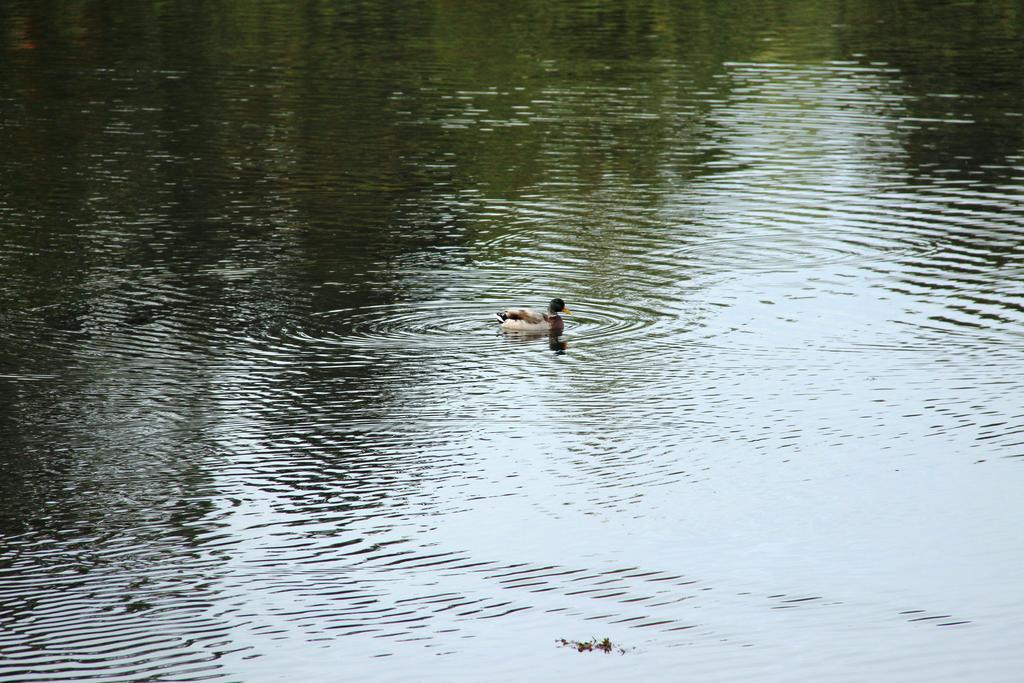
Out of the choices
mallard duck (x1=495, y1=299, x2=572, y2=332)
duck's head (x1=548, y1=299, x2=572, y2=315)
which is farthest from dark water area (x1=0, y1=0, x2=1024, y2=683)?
duck's head (x1=548, y1=299, x2=572, y2=315)

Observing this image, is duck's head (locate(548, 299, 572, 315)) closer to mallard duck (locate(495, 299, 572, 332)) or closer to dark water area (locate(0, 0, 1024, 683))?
mallard duck (locate(495, 299, 572, 332))

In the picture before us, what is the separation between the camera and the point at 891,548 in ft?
58.7

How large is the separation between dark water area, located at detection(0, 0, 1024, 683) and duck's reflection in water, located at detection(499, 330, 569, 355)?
0.13 metres

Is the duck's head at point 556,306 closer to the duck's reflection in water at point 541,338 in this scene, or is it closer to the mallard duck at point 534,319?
the mallard duck at point 534,319

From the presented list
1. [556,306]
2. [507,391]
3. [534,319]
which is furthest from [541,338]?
[507,391]

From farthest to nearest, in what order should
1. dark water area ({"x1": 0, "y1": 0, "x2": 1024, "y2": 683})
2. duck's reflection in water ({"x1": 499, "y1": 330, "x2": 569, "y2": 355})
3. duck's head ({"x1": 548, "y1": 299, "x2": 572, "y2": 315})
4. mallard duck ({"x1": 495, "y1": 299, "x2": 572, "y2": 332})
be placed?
duck's head ({"x1": 548, "y1": 299, "x2": 572, "y2": 315}) → mallard duck ({"x1": 495, "y1": 299, "x2": 572, "y2": 332}) → duck's reflection in water ({"x1": 499, "y1": 330, "x2": 569, "y2": 355}) → dark water area ({"x1": 0, "y1": 0, "x2": 1024, "y2": 683})

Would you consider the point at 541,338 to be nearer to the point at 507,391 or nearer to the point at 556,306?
the point at 556,306

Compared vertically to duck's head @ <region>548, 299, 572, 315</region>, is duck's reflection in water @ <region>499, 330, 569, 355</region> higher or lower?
lower

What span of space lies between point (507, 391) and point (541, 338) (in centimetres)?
284

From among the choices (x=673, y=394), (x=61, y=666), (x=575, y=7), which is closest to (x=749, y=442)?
(x=673, y=394)

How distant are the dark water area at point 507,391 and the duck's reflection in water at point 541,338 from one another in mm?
126

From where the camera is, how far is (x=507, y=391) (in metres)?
23.5

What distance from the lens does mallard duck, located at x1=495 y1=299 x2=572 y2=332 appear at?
26047mm

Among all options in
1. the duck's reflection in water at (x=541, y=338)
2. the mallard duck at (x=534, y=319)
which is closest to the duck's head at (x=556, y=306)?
the mallard duck at (x=534, y=319)
